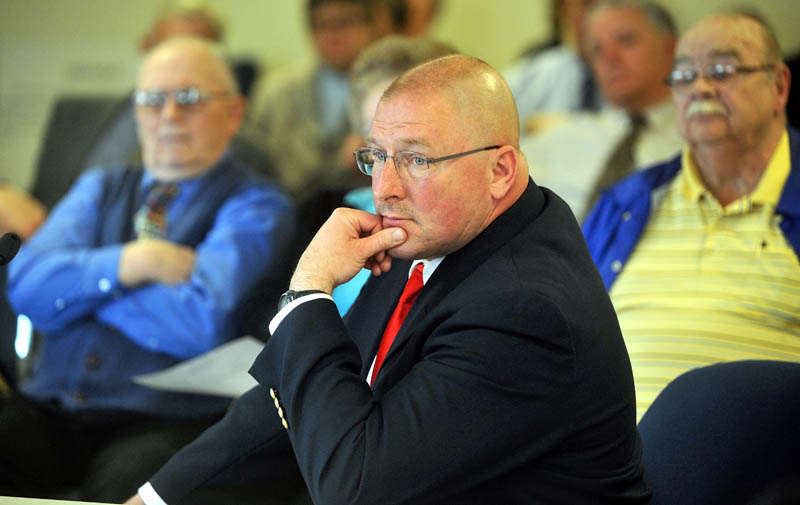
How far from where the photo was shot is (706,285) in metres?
1.93

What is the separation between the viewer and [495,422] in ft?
3.60

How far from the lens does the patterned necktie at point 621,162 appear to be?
2.59 metres

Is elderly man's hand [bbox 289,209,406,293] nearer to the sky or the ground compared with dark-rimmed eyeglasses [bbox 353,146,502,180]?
nearer to the ground

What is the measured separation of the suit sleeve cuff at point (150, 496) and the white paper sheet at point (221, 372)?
1.16 feet

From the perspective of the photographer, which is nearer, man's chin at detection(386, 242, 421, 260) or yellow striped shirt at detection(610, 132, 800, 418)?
man's chin at detection(386, 242, 421, 260)

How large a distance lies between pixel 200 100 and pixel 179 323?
1.99 ft

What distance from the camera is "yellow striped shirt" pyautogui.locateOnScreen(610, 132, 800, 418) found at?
1.84 meters

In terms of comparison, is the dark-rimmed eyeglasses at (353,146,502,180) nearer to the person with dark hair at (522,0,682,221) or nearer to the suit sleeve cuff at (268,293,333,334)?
the suit sleeve cuff at (268,293,333,334)

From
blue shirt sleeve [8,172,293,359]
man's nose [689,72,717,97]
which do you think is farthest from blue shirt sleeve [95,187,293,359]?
man's nose [689,72,717,97]

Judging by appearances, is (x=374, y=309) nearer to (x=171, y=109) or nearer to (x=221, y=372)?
(x=221, y=372)

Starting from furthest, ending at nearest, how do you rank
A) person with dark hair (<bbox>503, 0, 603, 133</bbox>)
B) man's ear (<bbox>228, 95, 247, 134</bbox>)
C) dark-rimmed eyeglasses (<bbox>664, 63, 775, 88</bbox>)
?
1. person with dark hair (<bbox>503, 0, 603, 133</bbox>)
2. man's ear (<bbox>228, 95, 247, 134</bbox>)
3. dark-rimmed eyeglasses (<bbox>664, 63, 775, 88</bbox>)

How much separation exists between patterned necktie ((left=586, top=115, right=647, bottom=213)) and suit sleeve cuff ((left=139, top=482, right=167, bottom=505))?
1.46 meters

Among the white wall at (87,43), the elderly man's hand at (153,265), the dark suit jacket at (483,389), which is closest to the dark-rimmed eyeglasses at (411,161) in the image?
the dark suit jacket at (483,389)

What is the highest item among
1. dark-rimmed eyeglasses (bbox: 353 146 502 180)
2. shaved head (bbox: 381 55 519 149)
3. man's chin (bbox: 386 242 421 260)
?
shaved head (bbox: 381 55 519 149)
